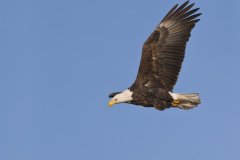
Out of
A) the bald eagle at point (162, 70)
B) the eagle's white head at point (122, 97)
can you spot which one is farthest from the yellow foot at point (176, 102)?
the eagle's white head at point (122, 97)

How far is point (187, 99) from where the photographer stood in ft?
26.6

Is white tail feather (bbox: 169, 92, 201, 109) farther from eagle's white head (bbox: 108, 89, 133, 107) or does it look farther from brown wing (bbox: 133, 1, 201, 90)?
eagle's white head (bbox: 108, 89, 133, 107)

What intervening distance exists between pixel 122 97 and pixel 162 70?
101cm

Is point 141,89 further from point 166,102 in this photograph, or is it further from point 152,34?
point 152,34

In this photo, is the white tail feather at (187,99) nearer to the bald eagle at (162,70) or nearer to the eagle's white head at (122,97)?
the bald eagle at (162,70)

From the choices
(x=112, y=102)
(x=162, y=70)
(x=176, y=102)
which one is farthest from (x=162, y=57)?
(x=112, y=102)

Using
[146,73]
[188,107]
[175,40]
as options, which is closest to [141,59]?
[146,73]

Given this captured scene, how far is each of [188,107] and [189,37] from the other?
1498 millimetres

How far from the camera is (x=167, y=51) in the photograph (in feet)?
27.5

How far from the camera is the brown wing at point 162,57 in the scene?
826 cm

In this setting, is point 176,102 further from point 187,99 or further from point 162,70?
point 162,70

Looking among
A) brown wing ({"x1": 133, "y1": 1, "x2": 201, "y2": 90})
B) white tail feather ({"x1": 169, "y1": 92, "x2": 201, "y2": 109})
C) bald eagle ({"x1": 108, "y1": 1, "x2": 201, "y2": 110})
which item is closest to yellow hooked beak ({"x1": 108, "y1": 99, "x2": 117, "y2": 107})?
bald eagle ({"x1": 108, "y1": 1, "x2": 201, "y2": 110})

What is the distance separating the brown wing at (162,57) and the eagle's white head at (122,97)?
0.93ft

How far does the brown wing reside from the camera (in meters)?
8.26
